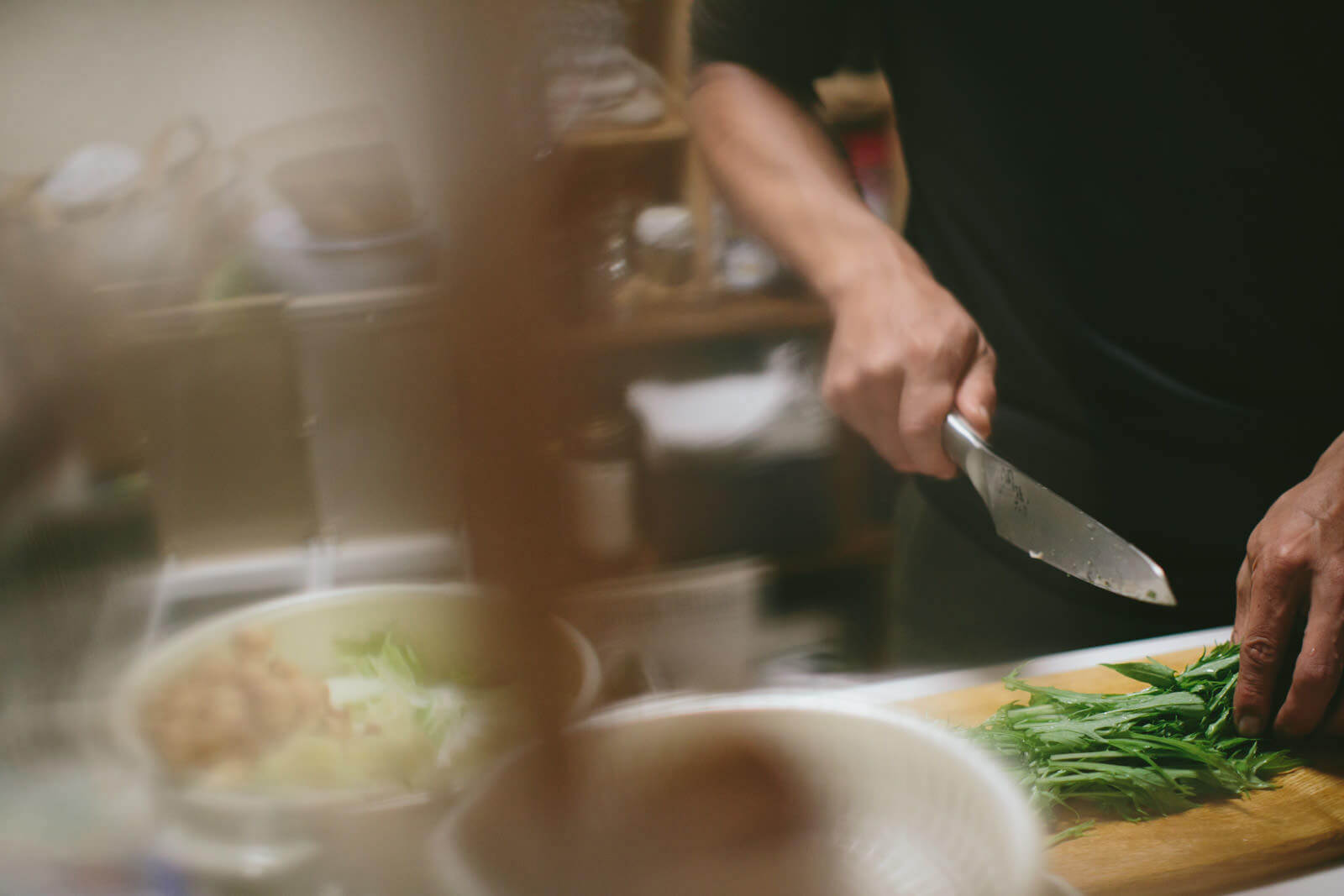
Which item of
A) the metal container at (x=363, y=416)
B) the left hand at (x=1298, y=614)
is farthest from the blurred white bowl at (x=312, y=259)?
the left hand at (x=1298, y=614)

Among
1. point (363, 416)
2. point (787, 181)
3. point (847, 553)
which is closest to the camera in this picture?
point (363, 416)

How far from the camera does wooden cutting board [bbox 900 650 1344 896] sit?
0.37 metres

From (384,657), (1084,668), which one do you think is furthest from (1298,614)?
(384,657)

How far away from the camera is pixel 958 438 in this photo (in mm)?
479

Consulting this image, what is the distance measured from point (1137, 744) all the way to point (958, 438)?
0.52 ft

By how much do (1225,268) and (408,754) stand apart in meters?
0.57

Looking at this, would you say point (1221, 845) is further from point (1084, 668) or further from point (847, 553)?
point (847, 553)

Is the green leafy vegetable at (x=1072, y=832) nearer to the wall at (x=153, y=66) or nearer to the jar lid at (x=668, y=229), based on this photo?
the wall at (x=153, y=66)

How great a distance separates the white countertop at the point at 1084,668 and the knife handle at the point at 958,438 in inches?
4.3

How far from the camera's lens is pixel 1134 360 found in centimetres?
63

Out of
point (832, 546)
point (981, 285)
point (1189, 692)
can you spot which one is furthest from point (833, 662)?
point (1189, 692)

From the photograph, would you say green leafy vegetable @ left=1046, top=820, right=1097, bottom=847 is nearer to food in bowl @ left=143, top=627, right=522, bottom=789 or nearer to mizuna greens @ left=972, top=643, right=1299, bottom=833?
mizuna greens @ left=972, top=643, right=1299, bottom=833

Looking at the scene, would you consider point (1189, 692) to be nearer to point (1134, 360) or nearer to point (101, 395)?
point (1134, 360)

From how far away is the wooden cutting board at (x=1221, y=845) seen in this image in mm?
368
